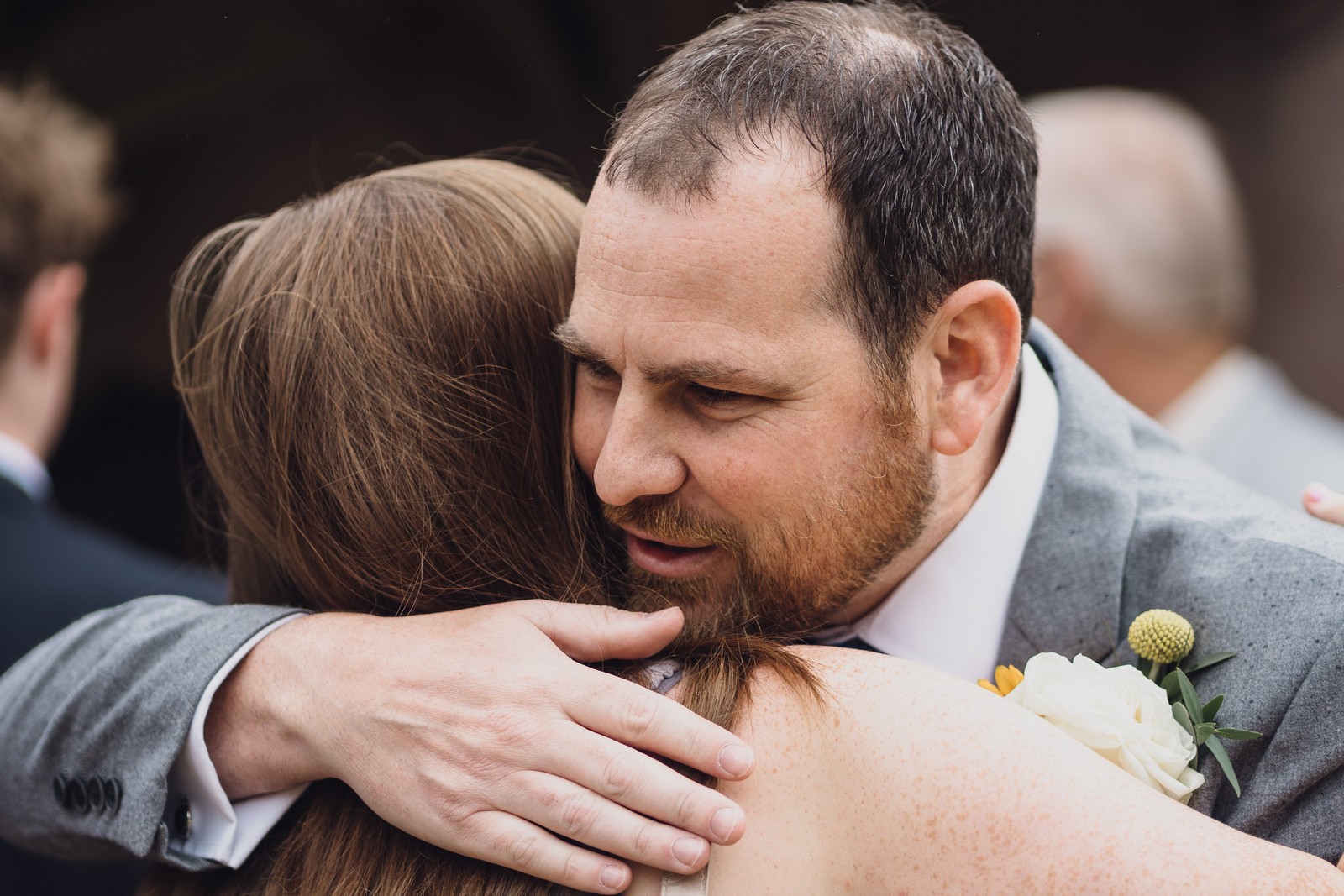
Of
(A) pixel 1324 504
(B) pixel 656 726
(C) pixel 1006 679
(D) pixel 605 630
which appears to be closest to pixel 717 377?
(D) pixel 605 630

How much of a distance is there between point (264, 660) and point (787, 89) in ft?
4.24

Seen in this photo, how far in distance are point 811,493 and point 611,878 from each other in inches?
28.4

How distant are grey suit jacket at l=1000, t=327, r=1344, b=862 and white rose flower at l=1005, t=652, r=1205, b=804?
11 centimetres

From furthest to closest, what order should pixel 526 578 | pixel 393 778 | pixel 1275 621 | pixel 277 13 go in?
pixel 277 13 → pixel 526 578 → pixel 1275 621 → pixel 393 778

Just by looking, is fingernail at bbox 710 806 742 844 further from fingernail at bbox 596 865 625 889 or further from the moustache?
the moustache

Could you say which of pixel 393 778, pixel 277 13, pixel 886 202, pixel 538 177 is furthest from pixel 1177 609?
pixel 277 13

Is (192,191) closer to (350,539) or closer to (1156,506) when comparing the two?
(350,539)

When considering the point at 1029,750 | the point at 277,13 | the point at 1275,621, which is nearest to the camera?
the point at 1029,750

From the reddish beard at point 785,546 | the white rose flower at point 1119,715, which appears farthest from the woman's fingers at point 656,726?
the white rose flower at point 1119,715

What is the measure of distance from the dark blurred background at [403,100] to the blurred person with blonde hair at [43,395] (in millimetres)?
1802

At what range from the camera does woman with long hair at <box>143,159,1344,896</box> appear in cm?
142

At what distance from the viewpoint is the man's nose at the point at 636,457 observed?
6.20 feet

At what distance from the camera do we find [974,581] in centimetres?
207

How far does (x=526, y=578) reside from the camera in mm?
1926
